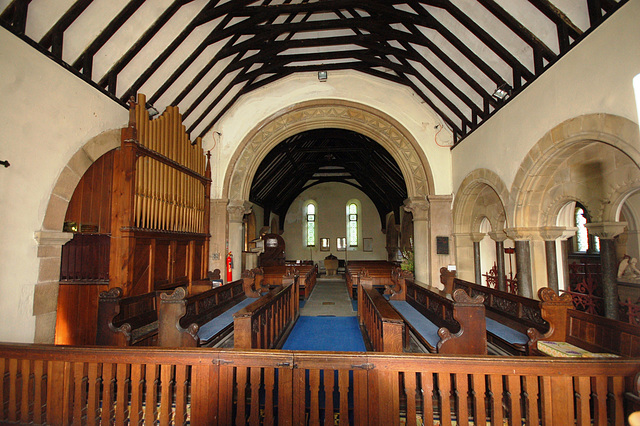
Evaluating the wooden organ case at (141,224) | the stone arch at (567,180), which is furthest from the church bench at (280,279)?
the stone arch at (567,180)

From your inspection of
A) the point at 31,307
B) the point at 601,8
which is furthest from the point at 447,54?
the point at 31,307

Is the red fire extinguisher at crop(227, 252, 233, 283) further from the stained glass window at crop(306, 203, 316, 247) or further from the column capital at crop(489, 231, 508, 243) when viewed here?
the stained glass window at crop(306, 203, 316, 247)

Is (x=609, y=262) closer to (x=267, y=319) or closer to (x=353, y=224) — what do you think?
(x=267, y=319)

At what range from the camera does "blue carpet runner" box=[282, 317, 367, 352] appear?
364 cm

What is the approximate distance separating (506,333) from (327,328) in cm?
216

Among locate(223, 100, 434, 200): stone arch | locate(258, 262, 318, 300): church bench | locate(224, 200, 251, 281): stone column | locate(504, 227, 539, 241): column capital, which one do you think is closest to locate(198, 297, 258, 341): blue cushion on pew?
locate(258, 262, 318, 300): church bench

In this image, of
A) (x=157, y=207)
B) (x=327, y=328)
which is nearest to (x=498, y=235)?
(x=327, y=328)

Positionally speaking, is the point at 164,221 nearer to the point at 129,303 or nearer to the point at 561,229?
the point at 129,303

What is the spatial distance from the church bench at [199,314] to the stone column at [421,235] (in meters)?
3.63

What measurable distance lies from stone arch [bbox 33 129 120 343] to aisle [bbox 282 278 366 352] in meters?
2.61

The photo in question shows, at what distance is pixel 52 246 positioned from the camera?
12.0 feet

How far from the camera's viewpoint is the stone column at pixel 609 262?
4426 mm

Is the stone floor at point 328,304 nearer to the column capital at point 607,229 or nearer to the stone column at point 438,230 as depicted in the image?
the stone column at point 438,230

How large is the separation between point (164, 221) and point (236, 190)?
8.20 feet
